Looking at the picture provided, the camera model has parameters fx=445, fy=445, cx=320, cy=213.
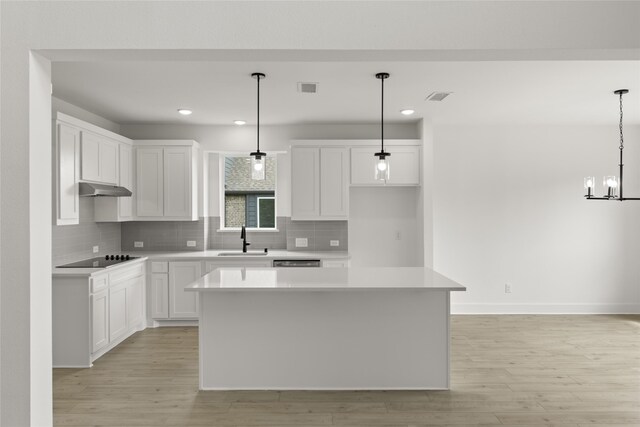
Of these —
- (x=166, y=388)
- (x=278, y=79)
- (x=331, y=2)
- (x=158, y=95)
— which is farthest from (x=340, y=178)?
(x=331, y=2)

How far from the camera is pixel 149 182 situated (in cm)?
564

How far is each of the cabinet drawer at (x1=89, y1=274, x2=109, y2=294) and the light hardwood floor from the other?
69cm

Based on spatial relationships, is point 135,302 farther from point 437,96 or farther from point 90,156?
point 437,96

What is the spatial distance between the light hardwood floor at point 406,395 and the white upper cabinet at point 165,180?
67.0 inches

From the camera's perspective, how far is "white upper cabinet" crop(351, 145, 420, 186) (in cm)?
566

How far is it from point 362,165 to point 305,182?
757mm

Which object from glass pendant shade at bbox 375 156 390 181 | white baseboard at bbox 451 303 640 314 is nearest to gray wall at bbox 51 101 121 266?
glass pendant shade at bbox 375 156 390 181

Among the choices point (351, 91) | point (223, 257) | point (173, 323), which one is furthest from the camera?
point (173, 323)

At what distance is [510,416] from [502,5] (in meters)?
2.61

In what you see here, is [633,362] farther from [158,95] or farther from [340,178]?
[158,95]

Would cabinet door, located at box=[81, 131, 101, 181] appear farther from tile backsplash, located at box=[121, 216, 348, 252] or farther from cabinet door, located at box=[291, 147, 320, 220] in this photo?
cabinet door, located at box=[291, 147, 320, 220]

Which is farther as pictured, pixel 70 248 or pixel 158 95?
pixel 70 248

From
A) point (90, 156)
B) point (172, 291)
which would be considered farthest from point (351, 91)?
point (172, 291)

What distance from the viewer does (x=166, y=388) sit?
11.7 ft
